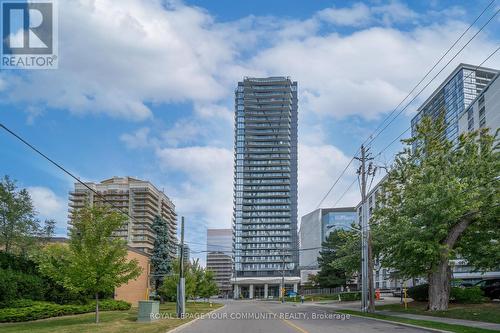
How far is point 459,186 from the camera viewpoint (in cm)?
2739

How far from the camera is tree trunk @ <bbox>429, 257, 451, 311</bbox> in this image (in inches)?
1198

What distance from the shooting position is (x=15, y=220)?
47.2 meters

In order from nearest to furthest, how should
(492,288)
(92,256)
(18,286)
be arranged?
(92,256) → (18,286) → (492,288)

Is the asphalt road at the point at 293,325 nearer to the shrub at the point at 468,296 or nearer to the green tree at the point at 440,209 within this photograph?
the green tree at the point at 440,209

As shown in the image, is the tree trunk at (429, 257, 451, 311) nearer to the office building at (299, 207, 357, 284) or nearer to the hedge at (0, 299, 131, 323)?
the hedge at (0, 299, 131, 323)

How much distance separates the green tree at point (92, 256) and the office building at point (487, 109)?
254ft

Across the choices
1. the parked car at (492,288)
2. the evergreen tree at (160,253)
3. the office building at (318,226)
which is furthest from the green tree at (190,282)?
the office building at (318,226)

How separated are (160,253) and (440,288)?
44432mm

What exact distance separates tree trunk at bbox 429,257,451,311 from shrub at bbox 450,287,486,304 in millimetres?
3473

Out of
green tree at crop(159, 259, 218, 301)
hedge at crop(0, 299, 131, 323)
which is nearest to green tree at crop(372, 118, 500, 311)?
hedge at crop(0, 299, 131, 323)

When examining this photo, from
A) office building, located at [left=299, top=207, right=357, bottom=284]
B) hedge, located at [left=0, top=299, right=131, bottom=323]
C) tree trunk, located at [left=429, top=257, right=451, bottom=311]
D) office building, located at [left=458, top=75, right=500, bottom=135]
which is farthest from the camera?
office building, located at [left=299, top=207, right=357, bottom=284]

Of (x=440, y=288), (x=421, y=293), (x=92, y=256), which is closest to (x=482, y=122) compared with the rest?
(x=421, y=293)

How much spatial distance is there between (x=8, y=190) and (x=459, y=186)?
38.6 m

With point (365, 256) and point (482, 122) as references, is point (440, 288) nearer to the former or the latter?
point (365, 256)
